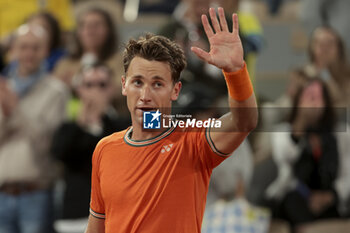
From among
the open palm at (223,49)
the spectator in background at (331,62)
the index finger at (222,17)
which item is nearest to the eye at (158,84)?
the open palm at (223,49)

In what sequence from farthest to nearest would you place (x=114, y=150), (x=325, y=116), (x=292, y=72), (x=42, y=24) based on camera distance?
1. (x=42, y=24)
2. (x=292, y=72)
3. (x=325, y=116)
4. (x=114, y=150)

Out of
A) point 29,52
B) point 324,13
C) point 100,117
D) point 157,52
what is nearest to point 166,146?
point 157,52

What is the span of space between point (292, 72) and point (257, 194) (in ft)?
3.06

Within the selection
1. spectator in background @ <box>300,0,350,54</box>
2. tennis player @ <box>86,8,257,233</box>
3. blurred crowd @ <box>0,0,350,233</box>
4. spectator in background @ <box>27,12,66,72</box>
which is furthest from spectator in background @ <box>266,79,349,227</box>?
tennis player @ <box>86,8,257,233</box>

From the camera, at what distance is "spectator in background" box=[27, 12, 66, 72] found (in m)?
4.54

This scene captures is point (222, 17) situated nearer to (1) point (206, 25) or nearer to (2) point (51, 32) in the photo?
(1) point (206, 25)

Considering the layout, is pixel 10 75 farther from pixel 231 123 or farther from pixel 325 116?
pixel 231 123

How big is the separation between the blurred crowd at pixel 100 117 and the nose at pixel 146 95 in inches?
66.8

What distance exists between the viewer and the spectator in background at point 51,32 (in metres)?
4.54

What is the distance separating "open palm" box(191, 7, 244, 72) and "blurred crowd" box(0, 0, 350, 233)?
1688 mm

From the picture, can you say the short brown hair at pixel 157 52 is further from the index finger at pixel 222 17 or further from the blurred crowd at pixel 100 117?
the blurred crowd at pixel 100 117

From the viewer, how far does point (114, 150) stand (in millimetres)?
1968

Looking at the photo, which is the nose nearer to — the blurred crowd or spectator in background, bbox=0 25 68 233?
the blurred crowd

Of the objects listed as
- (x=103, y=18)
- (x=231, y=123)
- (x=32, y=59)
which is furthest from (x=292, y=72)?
(x=231, y=123)
